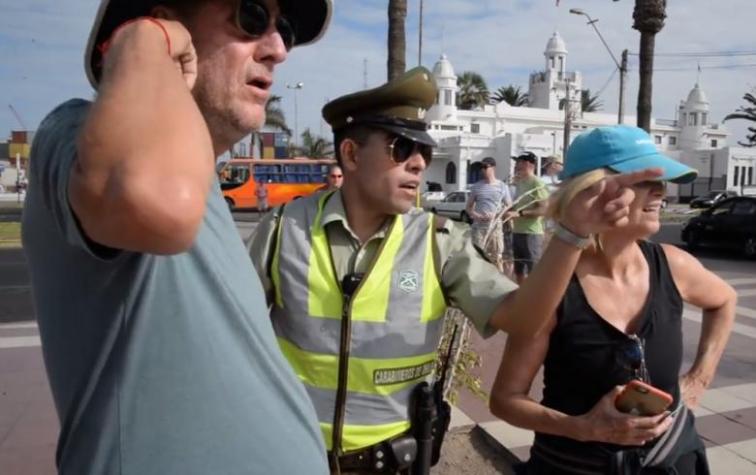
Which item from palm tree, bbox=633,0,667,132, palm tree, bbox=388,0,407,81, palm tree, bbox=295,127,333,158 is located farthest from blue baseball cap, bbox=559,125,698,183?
palm tree, bbox=295,127,333,158

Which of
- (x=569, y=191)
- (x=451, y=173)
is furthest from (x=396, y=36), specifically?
(x=451, y=173)

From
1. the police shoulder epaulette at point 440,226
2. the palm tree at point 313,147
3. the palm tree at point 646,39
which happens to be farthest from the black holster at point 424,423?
the palm tree at point 313,147

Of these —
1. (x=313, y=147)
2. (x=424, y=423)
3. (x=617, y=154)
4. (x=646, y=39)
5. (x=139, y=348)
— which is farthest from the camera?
(x=313, y=147)

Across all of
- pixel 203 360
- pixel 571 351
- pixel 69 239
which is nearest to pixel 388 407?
pixel 571 351

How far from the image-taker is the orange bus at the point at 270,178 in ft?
87.8

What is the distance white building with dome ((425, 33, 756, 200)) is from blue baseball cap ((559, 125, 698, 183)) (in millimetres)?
26267

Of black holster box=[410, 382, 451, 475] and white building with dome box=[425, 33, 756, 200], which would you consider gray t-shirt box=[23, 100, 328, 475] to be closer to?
black holster box=[410, 382, 451, 475]

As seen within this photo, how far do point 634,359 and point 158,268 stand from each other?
136cm

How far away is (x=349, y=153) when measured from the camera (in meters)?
2.00

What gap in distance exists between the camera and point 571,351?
1755 mm

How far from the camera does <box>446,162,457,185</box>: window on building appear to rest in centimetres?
4232

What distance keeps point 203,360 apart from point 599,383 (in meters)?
1.25

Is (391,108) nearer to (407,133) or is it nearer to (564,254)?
(407,133)

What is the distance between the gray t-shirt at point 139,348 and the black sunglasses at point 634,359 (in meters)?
1.14
